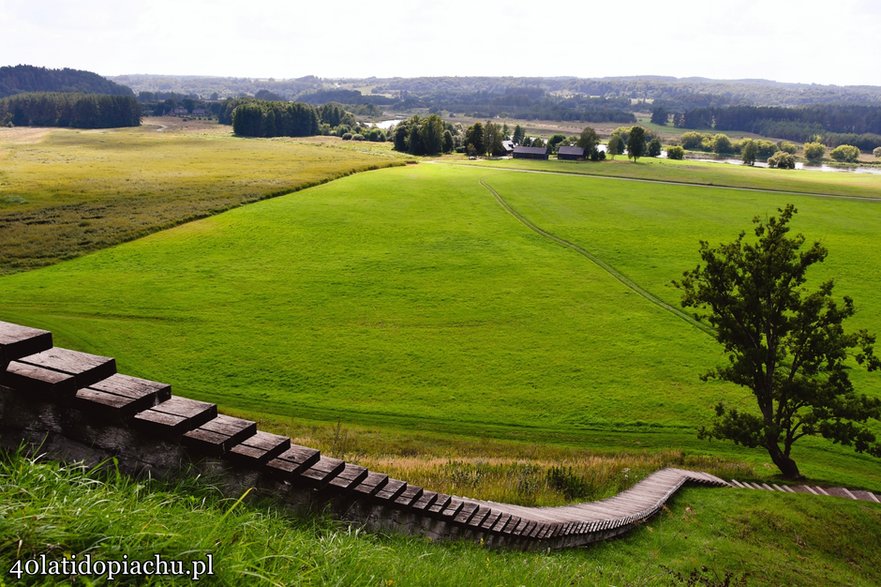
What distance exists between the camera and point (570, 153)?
595ft

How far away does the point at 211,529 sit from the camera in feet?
16.1

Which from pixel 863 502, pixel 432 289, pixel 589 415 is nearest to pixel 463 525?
pixel 863 502

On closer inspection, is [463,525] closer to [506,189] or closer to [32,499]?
[32,499]

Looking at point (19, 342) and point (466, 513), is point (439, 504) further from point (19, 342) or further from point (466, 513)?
point (19, 342)

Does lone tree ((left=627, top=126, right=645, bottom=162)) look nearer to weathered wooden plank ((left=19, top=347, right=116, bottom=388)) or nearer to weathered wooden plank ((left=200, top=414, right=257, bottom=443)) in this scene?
weathered wooden plank ((left=200, top=414, right=257, bottom=443))

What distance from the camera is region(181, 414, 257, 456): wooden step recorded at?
6277 millimetres

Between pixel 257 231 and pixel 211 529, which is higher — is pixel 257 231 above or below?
below

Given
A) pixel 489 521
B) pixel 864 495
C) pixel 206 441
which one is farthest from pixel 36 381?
pixel 864 495

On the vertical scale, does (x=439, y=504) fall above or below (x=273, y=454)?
below

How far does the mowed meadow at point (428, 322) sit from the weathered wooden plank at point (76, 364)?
45.6 ft

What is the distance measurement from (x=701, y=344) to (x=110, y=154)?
159039 millimetres

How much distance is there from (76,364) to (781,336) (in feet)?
89.1

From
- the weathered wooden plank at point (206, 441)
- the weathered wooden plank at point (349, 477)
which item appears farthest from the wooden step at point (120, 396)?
the weathered wooden plank at point (349, 477)

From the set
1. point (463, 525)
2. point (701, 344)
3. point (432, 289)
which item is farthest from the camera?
point (432, 289)
